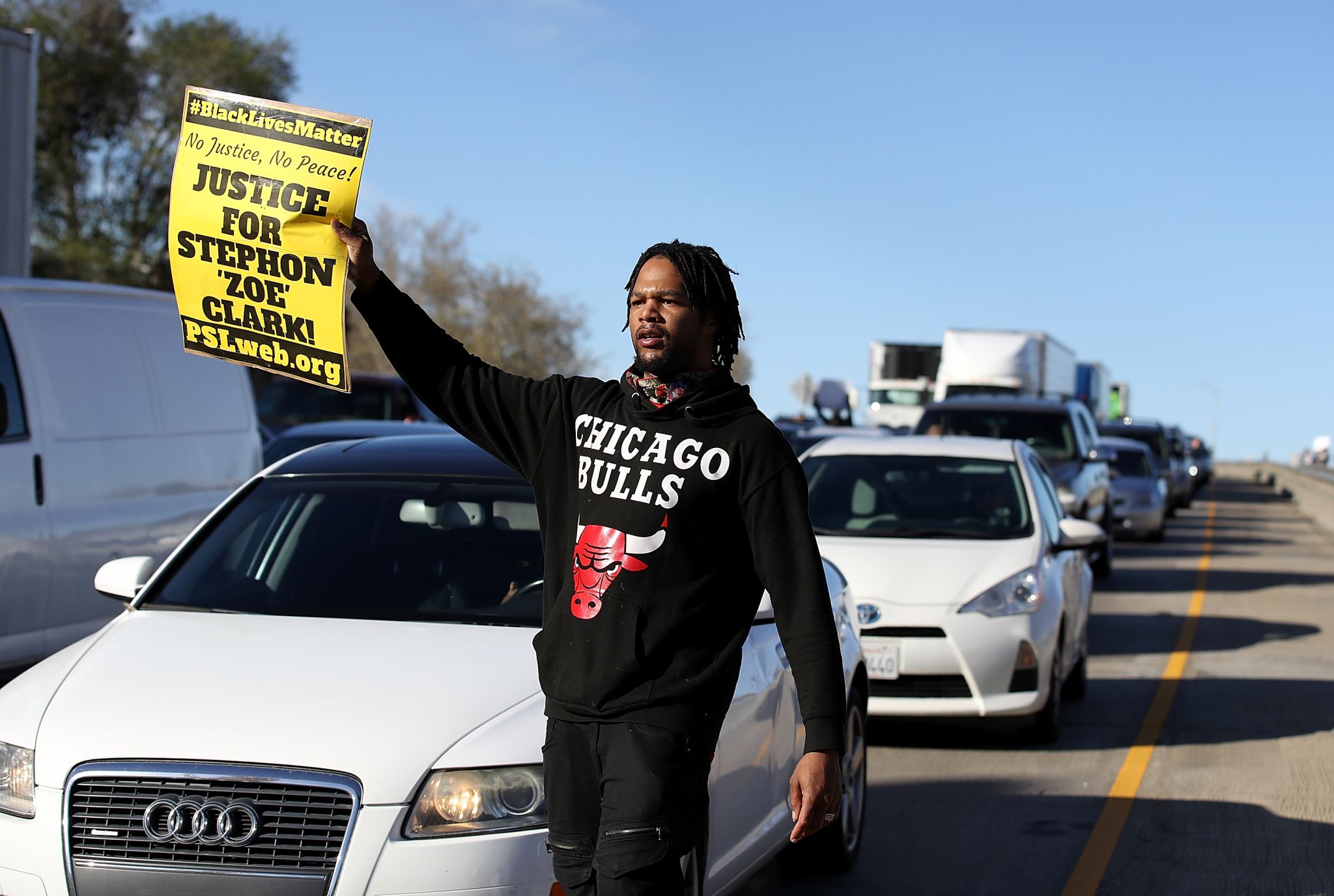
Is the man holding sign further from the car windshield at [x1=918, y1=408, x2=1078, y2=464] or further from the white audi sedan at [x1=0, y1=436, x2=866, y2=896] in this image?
the car windshield at [x1=918, y1=408, x2=1078, y2=464]

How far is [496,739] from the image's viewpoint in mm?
4020

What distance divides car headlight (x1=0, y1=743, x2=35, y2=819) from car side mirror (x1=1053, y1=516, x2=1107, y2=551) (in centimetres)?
654

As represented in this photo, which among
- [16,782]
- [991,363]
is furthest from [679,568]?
[991,363]

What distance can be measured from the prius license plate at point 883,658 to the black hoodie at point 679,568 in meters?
5.19

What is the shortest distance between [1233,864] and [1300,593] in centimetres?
1329

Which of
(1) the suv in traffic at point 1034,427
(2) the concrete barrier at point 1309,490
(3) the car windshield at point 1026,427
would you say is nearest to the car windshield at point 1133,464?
(2) the concrete barrier at point 1309,490

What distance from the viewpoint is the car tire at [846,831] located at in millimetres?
5996

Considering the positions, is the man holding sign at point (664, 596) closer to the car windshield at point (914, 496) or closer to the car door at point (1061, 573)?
the car door at point (1061, 573)

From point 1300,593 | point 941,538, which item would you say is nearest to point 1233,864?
point 941,538

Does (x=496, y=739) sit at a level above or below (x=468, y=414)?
below

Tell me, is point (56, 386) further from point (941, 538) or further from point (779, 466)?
point (779, 466)

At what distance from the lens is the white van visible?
7625 mm

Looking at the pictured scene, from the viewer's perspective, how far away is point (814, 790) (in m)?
3.24

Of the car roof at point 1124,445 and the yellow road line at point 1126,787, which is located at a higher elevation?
the yellow road line at point 1126,787
